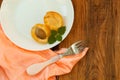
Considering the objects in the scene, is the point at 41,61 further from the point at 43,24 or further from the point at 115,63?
the point at 115,63

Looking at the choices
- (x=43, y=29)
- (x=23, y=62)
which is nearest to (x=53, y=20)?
(x=43, y=29)

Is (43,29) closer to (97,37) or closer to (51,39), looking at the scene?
(51,39)

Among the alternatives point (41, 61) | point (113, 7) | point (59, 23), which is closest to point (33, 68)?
point (41, 61)

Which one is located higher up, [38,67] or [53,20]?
[53,20]

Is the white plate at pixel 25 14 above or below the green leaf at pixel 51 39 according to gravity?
above

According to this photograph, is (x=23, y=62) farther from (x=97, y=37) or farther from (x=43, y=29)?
(x=97, y=37)
